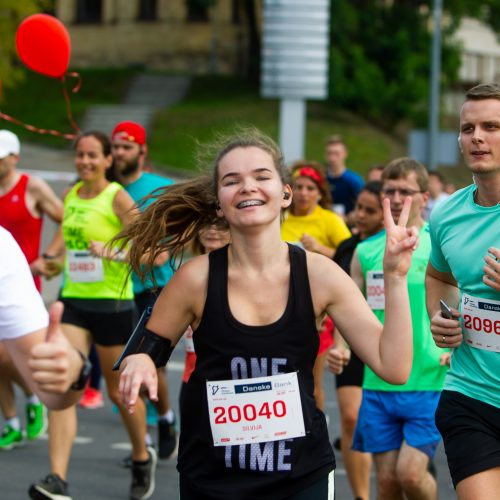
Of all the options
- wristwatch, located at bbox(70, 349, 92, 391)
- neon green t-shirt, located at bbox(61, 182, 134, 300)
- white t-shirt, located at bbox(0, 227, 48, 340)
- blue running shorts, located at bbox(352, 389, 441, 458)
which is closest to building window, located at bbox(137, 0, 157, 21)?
neon green t-shirt, located at bbox(61, 182, 134, 300)

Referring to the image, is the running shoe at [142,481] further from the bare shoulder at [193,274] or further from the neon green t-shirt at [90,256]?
the bare shoulder at [193,274]

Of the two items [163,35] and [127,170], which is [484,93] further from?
[163,35]

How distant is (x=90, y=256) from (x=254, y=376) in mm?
3849

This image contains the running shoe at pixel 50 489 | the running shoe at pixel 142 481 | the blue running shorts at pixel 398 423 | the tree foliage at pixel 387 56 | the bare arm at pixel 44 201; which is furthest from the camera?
the tree foliage at pixel 387 56

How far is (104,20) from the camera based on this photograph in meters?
46.9

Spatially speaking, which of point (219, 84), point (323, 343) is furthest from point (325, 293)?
point (219, 84)

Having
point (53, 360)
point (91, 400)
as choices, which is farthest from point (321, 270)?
point (91, 400)

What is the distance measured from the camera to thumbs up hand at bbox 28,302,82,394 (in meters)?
3.15

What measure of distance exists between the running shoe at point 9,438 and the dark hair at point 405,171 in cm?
334

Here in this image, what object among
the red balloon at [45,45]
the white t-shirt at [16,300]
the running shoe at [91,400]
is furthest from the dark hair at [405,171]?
the running shoe at [91,400]

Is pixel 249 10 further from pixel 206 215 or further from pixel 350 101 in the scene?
pixel 206 215

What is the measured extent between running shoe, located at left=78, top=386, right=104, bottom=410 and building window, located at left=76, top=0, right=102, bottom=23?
38288mm

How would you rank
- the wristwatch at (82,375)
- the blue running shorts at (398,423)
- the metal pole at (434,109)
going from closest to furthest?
the wristwatch at (82,375), the blue running shorts at (398,423), the metal pole at (434,109)

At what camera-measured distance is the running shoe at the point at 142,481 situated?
7.46m
